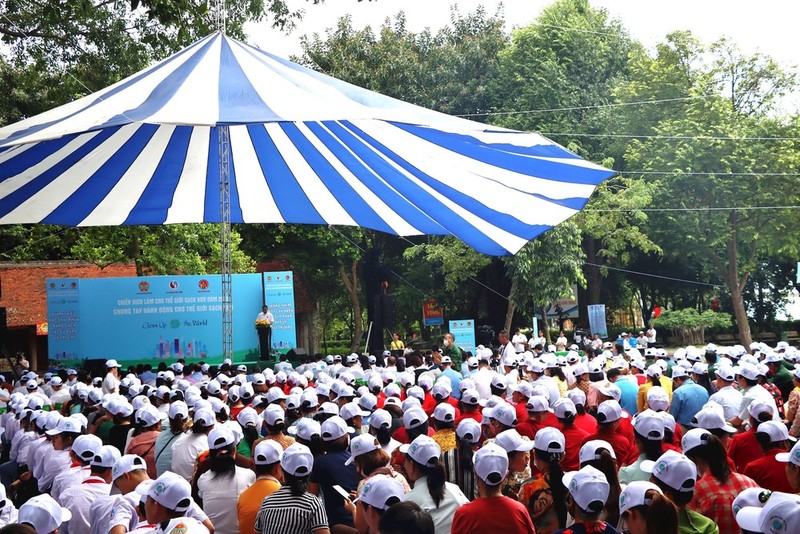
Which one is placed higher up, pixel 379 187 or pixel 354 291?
pixel 379 187

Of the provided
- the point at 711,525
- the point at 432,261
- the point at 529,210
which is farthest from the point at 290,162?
the point at 432,261

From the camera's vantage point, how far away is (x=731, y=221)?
104ft

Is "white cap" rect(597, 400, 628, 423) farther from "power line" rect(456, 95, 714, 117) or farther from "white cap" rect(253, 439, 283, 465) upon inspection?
"power line" rect(456, 95, 714, 117)

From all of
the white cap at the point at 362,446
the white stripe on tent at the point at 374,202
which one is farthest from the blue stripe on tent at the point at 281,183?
the white cap at the point at 362,446

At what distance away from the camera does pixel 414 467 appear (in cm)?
488

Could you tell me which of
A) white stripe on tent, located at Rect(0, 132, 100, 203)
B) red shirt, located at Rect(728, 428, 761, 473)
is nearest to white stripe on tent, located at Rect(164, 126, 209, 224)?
white stripe on tent, located at Rect(0, 132, 100, 203)

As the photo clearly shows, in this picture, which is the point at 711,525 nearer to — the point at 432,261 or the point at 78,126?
the point at 78,126

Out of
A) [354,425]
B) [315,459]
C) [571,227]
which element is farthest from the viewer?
[571,227]

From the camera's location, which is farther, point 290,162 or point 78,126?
point 290,162

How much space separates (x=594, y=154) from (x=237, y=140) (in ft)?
79.5

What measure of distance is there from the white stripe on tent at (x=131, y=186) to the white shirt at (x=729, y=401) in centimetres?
635

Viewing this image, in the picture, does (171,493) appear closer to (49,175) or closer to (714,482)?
(714,482)

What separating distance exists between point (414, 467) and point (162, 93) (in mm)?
4166

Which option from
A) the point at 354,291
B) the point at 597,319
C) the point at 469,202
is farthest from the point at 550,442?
the point at 354,291
